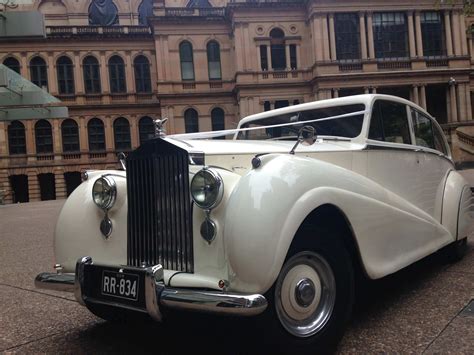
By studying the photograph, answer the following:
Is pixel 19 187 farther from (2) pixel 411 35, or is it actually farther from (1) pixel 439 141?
(1) pixel 439 141

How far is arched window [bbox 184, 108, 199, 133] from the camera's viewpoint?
40.2 meters

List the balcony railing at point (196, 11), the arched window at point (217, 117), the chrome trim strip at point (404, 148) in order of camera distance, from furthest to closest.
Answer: the arched window at point (217, 117)
the balcony railing at point (196, 11)
the chrome trim strip at point (404, 148)

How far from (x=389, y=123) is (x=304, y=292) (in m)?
2.17

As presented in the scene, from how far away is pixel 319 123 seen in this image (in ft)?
14.3

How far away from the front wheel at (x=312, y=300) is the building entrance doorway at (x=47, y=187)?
Result: 40.3 meters

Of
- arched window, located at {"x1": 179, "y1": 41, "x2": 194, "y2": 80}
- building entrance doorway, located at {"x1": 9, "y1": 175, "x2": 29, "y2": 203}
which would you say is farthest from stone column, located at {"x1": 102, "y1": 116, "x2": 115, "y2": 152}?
arched window, located at {"x1": 179, "y1": 41, "x2": 194, "y2": 80}

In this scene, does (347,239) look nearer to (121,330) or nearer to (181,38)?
(121,330)

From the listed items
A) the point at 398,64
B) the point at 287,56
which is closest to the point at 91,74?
the point at 287,56

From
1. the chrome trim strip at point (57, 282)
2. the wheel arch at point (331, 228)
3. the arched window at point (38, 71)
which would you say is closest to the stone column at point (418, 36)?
the arched window at point (38, 71)

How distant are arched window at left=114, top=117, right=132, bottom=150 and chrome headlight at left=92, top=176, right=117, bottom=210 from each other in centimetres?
3903

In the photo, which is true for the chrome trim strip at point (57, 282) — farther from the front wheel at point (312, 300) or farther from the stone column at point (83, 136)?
the stone column at point (83, 136)

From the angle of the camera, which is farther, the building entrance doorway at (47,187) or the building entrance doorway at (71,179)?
the building entrance doorway at (71,179)

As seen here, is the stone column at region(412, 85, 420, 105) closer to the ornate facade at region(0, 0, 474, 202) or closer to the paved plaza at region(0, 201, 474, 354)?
the ornate facade at region(0, 0, 474, 202)

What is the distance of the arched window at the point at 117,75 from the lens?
135 feet
